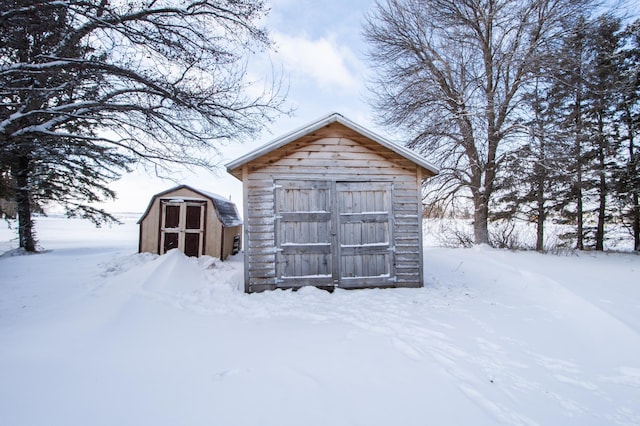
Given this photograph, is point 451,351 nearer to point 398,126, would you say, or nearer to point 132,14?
point 132,14

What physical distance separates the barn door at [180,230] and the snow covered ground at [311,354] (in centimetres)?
330

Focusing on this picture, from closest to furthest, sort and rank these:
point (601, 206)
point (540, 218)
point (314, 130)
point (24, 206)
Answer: point (314, 130) < point (24, 206) < point (540, 218) < point (601, 206)

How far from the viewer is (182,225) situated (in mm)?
9281

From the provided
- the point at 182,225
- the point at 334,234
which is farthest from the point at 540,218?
the point at 182,225

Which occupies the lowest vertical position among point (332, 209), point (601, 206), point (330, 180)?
point (332, 209)

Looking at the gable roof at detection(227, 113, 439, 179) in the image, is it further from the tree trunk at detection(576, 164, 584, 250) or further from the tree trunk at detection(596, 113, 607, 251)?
the tree trunk at detection(596, 113, 607, 251)

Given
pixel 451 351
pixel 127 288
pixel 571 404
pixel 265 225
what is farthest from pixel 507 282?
pixel 127 288

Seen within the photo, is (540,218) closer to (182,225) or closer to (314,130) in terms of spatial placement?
(314,130)

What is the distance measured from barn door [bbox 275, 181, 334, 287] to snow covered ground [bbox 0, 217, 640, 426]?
1.48 feet

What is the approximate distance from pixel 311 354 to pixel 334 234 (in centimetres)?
321

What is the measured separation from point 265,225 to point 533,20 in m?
12.2

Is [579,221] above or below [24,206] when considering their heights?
below

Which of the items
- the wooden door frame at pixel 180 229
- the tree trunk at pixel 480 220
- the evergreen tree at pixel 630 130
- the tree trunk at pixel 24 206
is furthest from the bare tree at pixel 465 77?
the tree trunk at pixel 24 206

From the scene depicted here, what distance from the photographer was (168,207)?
9297mm
